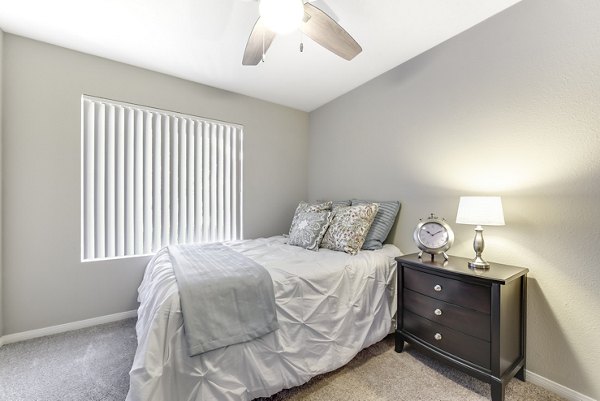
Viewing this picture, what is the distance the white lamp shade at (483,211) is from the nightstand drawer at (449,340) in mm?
727

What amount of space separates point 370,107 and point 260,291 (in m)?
2.27

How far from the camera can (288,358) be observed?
1540 millimetres

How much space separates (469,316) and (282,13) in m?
2.09

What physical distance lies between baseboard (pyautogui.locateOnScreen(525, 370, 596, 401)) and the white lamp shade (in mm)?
1056

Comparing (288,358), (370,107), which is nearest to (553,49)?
(370,107)

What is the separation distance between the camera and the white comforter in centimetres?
124

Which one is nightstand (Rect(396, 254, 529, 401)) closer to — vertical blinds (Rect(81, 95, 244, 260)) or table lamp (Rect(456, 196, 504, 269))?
table lamp (Rect(456, 196, 504, 269))

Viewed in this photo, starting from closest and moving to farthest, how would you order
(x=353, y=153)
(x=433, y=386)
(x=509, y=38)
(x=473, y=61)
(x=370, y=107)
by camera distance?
(x=433, y=386) → (x=509, y=38) → (x=473, y=61) → (x=370, y=107) → (x=353, y=153)

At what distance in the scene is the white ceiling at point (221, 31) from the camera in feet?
5.76

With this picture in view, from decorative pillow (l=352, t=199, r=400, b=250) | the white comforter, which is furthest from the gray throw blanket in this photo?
decorative pillow (l=352, t=199, r=400, b=250)

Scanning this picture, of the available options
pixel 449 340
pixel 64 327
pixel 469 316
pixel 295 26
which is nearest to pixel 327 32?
pixel 295 26

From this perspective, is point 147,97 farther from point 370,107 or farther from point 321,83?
point 370,107

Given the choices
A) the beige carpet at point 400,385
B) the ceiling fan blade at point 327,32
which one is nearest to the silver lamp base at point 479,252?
the beige carpet at point 400,385

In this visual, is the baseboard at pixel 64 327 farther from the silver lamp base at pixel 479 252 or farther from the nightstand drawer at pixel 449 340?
the silver lamp base at pixel 479 252
